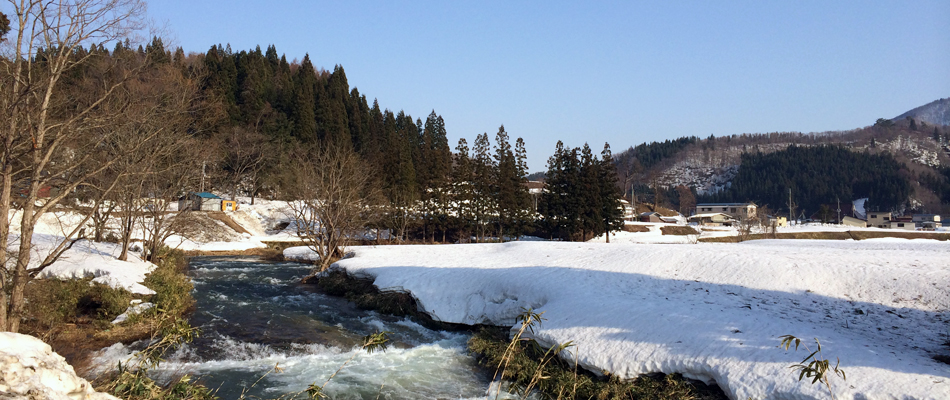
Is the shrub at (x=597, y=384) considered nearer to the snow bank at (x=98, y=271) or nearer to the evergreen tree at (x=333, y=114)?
the snow bank at (x=98, y=271)

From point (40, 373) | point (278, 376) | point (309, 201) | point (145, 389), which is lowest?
point (278, 376)

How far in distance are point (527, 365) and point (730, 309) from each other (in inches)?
167

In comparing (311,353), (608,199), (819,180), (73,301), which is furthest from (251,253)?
(819,180)

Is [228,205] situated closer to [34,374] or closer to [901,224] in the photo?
[34,374]

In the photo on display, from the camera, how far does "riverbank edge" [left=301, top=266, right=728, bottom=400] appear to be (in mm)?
7742

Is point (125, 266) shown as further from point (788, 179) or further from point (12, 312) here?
point (788, 179)

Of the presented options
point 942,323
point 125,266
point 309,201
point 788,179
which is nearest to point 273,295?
point 125,266

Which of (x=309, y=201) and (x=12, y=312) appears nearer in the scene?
(x=12, y=312)

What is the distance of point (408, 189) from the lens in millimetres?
45219

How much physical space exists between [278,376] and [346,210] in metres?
15.5

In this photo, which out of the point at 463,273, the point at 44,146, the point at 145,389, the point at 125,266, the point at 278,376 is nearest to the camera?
the point at 145,389

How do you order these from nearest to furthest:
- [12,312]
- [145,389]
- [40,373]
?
1. [40,373]
2. [145,389]
3. [12,312]

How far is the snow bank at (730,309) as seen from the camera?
7.22 metres

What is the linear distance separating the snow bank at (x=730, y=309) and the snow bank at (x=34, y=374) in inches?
289
